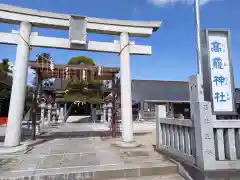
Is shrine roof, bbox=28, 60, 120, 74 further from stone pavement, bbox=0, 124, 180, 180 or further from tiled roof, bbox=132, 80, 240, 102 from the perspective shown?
tiled roof, bbox=132, 80, 240, 102

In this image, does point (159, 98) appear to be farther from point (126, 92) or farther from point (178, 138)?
point (178, 138)

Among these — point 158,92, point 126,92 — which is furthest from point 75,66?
point 158,92

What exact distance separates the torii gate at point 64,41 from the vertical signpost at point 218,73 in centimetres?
286

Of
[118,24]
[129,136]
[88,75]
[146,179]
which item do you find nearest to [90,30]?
[118,24]

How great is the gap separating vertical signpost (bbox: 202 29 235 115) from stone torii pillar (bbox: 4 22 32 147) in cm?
522

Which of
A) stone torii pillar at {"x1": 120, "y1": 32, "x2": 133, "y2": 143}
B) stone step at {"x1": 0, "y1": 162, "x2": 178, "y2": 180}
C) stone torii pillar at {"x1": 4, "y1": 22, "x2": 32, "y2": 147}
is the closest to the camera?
stone step at {"x1": 0, "y1": 162, "x2": 178, "y2": 180}

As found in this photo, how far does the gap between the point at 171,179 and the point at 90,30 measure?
17.3ft

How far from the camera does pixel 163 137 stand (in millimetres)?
5793

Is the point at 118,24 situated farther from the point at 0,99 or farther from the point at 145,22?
the point at 0,99

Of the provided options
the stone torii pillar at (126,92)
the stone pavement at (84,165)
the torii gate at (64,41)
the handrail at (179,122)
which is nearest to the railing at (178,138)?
the handrail at (179,122)

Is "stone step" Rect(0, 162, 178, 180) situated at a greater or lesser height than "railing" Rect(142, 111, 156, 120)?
lesser

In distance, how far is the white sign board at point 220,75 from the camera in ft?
14.2

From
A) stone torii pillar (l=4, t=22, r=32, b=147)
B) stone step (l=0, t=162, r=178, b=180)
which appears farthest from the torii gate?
stone step (l=0, t=162, r=178, b=180)

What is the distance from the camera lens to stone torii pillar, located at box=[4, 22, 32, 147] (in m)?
5.82
